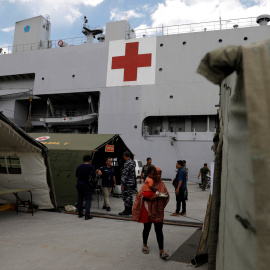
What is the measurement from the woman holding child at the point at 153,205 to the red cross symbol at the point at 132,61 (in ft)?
50.0

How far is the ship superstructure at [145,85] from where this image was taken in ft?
54.6

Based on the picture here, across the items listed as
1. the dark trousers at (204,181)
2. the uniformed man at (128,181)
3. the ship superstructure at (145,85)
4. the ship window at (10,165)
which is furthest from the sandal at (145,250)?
the ship superstructure at (145,85)

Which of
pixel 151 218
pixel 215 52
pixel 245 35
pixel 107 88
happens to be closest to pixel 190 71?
pixel 245 35

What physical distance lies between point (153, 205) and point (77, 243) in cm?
148

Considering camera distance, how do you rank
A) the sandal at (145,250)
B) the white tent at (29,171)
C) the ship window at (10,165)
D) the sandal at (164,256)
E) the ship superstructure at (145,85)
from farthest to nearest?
1. the ship superstructure at (145,85)
2. the ship window at (10,165)
3. the white tent at (29,171)
4. the sandal at (145,250)
5. the sandal at (164,256)

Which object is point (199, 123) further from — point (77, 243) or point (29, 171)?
point (77, 243)

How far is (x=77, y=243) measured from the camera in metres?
3.91

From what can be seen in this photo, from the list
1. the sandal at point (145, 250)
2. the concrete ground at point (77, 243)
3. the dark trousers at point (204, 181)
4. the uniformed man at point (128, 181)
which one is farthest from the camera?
the dark trousers at point (204, 181)

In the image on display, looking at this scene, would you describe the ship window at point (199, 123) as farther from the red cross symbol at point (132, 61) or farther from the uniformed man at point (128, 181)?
the uniformed man at point (128, 181)

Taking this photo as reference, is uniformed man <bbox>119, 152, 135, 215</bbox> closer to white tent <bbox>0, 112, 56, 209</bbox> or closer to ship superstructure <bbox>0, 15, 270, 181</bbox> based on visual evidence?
white tent <bbox>0, 112, 56, 209</bbox>

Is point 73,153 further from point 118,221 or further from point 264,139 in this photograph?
point 264,139

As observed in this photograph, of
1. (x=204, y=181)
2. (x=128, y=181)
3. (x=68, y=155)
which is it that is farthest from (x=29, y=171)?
(x=204, y=181)

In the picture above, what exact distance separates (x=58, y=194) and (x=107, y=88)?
12900 millimetres

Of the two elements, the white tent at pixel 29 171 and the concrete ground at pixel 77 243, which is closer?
the concrete ground at pixel 77 243
